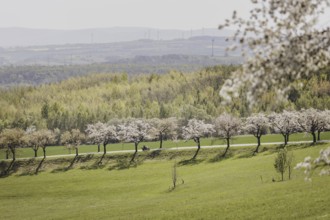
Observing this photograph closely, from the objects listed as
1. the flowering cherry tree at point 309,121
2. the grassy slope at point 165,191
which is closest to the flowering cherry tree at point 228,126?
the grassy slope at point 165,191

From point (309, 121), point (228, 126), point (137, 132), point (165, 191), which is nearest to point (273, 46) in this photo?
point (165, 191)

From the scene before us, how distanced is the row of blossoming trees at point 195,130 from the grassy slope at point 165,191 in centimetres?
1030

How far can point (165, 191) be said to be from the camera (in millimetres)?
82875

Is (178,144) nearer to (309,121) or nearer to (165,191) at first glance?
(309,121)

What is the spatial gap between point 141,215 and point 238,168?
122 ft

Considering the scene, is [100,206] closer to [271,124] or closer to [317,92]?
[271,124]

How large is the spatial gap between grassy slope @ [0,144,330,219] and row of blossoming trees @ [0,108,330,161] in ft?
33.8

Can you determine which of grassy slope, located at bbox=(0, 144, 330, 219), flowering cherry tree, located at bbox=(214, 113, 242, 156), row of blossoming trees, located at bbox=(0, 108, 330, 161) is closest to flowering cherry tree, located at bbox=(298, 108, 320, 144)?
row of blossoming trees, located at bbox=(0, 108, 330, 161)

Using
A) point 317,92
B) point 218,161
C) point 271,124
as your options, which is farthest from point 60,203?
point 317,92

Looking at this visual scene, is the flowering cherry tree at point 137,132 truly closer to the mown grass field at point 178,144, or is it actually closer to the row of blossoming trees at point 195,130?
the row of blossoming trees at point 195,130

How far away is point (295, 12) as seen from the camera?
13484mm

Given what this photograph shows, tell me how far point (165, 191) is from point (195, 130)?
46.2 metres

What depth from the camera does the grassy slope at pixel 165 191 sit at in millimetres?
51531

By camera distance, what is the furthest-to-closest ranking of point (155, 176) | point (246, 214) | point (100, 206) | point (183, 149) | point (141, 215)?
point (183, 149)
point (155, 176)
point (100, 206)
point (141, 215)
point (246, 214)
